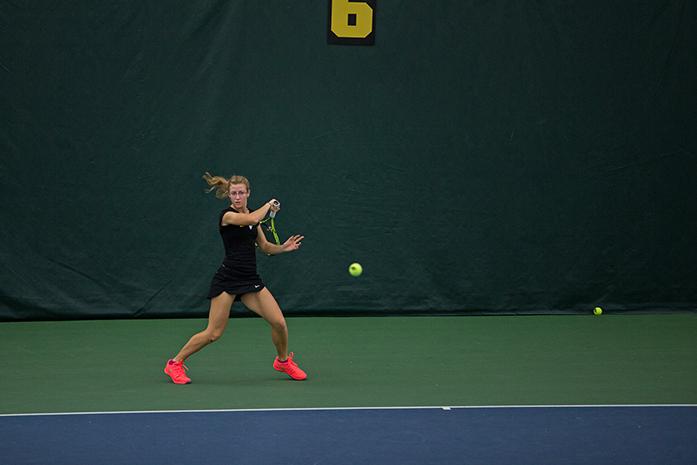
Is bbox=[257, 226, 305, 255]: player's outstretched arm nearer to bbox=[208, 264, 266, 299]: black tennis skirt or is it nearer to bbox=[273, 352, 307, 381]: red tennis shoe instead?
bbox=[208, 264, 266, 299]: black tennis skirt

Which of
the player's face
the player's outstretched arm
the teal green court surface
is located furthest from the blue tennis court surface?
the player's face

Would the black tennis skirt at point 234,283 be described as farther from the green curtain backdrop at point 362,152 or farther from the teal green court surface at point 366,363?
the green curtain backdrop at point 362,152

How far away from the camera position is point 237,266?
6500mm

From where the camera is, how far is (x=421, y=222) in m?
9.21

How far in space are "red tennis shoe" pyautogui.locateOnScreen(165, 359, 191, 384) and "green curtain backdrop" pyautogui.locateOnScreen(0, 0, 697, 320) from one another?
234cm

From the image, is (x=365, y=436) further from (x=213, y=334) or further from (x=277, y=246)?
(x=277, y=246)

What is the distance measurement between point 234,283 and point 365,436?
1.55m

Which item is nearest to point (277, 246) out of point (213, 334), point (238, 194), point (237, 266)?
point (237, 266)

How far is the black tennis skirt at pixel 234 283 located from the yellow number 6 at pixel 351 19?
3083mm

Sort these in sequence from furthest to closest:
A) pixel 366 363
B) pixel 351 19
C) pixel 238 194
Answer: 1. pixel 351 19
2. pixel 366 363
3. pixel 238 194

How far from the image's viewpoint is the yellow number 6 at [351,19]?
29.5 ft

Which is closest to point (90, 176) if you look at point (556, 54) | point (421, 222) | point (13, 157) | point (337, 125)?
point (13, 157)

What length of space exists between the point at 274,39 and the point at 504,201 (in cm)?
221

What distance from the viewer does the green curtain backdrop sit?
8664 mm
